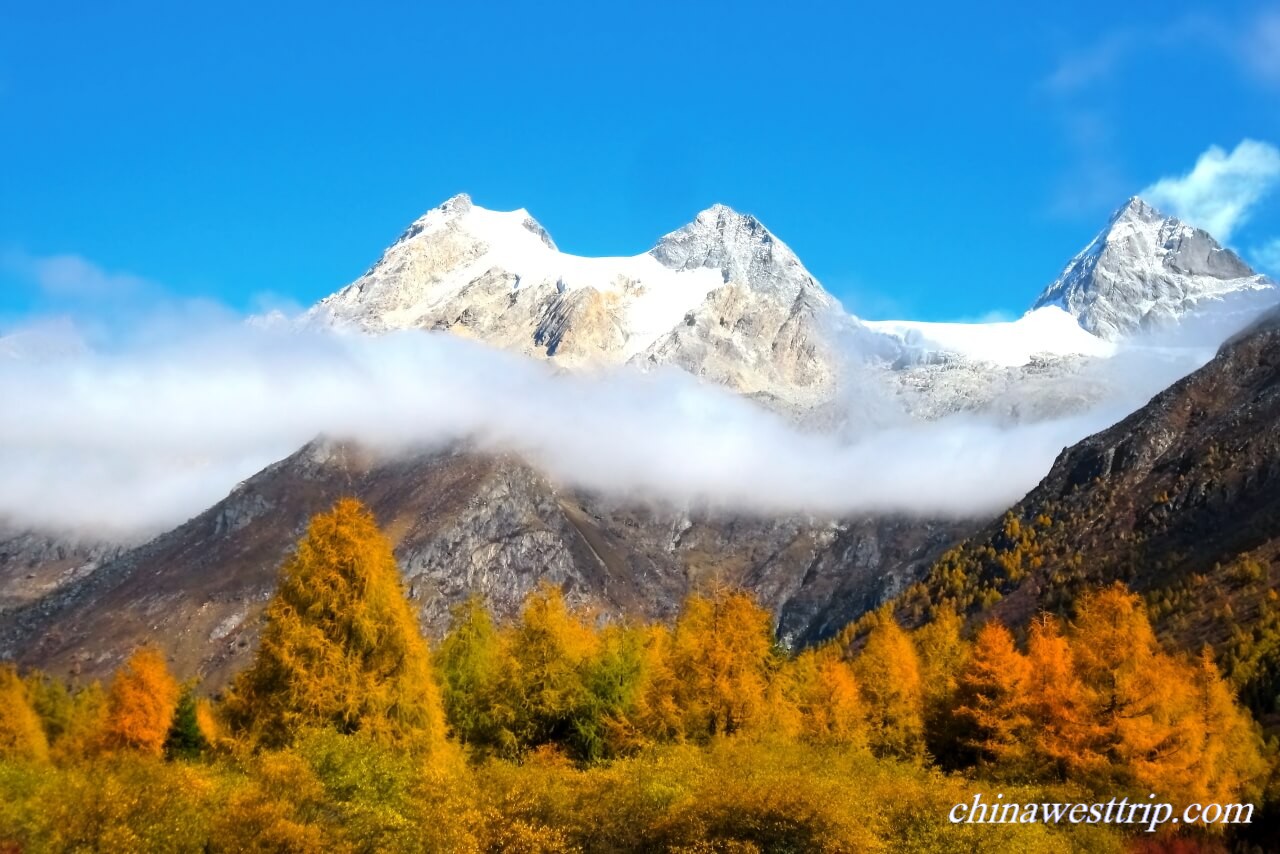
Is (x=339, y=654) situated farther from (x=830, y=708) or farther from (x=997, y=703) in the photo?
(x=997, y=703)

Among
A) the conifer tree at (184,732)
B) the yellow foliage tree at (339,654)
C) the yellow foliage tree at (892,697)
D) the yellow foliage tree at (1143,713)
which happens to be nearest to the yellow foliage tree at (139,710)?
the conifer tree at (184,732)

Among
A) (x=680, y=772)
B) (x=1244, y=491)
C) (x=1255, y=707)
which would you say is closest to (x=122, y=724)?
(x=680, y=772)

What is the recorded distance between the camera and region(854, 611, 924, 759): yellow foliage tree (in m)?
59.5

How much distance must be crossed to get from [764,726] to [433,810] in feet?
71.1

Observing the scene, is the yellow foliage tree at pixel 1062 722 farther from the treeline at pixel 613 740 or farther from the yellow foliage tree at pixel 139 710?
the yellow foliage tree at pixel 139 710

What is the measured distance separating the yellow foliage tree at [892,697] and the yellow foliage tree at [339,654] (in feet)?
104

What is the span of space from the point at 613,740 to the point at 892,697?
21.8 metres

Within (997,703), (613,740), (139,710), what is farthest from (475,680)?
(139,710)

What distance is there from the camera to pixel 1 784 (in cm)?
3266

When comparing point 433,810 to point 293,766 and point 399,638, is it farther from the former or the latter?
point 399,638

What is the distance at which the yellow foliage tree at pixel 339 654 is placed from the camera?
119 feet

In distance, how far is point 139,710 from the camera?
7550cm

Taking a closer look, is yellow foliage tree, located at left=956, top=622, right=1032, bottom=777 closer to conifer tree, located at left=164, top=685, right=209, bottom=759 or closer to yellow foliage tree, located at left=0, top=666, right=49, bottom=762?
conifer tree, located at left=164, top=685, right=209, bottom=759

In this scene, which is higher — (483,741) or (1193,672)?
(483,741)
